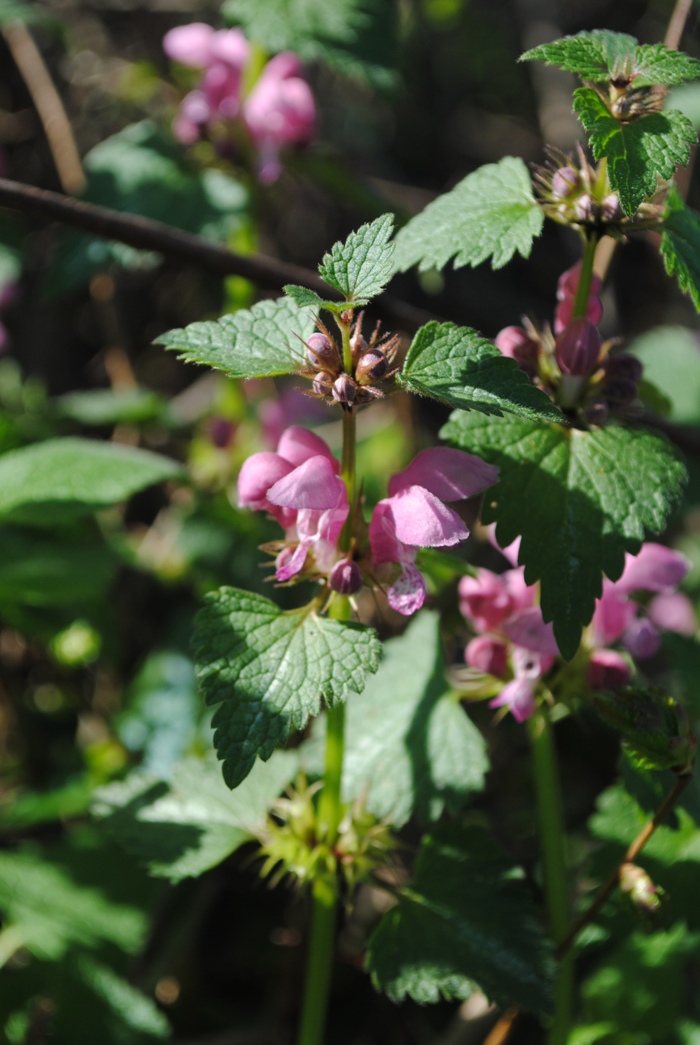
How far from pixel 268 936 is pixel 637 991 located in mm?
735

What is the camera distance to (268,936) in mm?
1840

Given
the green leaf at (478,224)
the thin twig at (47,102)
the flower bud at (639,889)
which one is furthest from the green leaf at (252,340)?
the thin twig at (47,102)

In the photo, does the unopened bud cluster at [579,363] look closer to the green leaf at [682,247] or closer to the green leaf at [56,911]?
the green leaf at [682,247]

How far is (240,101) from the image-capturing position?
A: 207cm

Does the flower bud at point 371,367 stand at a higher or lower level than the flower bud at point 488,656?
higher

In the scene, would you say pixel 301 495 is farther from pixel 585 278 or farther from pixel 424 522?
pixel 585 278

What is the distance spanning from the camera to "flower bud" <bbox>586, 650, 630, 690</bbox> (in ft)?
3.69

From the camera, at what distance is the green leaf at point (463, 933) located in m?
1.07

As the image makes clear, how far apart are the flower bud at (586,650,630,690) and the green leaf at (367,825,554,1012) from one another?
0.24 meters

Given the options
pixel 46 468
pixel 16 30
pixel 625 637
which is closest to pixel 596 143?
pixel 625 637

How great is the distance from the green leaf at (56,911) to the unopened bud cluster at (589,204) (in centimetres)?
126

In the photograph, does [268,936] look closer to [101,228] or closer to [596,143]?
[101,228]

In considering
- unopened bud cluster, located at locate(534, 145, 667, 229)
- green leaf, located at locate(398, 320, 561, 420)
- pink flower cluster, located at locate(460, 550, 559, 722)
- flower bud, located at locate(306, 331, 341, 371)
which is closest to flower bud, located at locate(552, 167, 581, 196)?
unopened bud cluster, located at locate(534, 145, 667, 229)

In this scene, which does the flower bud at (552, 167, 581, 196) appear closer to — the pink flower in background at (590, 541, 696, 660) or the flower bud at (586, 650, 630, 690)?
the pink flower in background at (590, 541, 696, 660)
